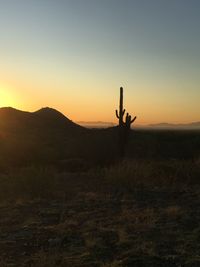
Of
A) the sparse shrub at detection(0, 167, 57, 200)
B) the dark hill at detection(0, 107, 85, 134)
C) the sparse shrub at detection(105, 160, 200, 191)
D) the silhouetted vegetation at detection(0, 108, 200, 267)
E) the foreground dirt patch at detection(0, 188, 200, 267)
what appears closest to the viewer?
the foreground dirt patch at detection(0, 188, 200, 267)

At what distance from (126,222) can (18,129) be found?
142 feet

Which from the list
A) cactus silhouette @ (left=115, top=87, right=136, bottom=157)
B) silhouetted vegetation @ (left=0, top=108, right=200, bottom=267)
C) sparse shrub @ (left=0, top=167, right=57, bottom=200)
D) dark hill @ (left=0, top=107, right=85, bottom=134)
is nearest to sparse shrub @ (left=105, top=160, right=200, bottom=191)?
silhouetted vegetation @ (left=0, top=108, right=200, bottom=267)

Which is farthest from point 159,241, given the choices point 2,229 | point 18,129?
point 18,129

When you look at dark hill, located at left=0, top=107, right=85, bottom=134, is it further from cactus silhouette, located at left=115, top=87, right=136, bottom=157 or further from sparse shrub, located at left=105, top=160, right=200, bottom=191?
sparse shrub, located at left=105, top=160, right=200, bottom=191

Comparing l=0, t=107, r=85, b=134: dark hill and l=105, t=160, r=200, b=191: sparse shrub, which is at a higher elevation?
l=0, t=107, r=85, b=134: dark hill

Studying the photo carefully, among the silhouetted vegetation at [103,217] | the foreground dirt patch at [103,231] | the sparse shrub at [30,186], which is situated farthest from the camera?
the sparse shrub at [30,186]

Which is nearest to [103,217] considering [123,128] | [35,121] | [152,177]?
[152,177]

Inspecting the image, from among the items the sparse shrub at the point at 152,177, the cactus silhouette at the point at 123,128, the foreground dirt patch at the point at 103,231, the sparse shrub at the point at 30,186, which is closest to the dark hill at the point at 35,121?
the cactus silhouette at the point at 123,128

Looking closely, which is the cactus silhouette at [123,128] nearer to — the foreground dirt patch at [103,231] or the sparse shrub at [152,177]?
the sparse shrub at [152,177]

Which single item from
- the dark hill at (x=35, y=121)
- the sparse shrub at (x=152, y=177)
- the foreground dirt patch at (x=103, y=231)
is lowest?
the foreground dirt patch at (x=103, y=231)

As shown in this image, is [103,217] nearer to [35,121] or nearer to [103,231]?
[103,231]

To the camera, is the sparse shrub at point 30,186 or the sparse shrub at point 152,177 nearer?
the sparse shrub at point 30,186

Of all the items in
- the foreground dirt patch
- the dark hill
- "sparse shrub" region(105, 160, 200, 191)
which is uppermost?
the dark hill

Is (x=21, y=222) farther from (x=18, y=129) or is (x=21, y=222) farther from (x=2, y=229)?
(x=18, y=129)
